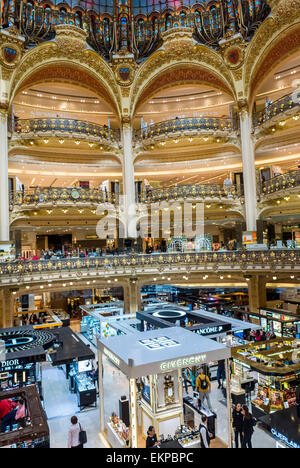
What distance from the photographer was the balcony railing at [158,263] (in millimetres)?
19047

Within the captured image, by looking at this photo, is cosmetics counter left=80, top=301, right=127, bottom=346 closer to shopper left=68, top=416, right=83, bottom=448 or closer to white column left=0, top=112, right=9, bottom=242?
white column left=0, top=112, right=9, bottom=242

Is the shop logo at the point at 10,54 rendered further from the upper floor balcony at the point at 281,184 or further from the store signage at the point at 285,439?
the store signage at the point at 285,439

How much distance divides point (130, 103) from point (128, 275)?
45.7 ft

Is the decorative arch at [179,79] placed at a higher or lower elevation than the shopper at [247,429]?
higher

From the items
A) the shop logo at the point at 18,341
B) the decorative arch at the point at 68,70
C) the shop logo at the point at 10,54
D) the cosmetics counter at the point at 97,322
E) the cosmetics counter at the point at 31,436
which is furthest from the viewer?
the decorative arch at the point at 68,70

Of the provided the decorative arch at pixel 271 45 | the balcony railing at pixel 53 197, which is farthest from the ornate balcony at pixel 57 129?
the decorative arch at pixel 271 45

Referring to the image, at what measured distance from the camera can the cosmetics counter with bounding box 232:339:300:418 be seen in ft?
32.6

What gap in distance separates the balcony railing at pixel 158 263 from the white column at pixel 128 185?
3293 mm

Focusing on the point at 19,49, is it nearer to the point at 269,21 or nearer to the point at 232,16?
the point at 232,16

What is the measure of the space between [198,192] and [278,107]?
25.9 feet

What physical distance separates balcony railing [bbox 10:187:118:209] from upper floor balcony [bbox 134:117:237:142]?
6.48 metres

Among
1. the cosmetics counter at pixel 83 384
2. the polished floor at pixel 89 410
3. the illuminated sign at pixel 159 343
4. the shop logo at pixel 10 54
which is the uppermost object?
the shop logo at pixel 10 54

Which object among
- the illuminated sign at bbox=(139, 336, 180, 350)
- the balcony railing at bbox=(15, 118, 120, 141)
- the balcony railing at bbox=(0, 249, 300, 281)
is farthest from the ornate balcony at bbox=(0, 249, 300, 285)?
the illuminated sign at bbox=(139, 336, 180, 350)
